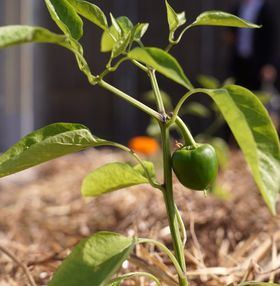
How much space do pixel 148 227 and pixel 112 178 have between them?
790mm

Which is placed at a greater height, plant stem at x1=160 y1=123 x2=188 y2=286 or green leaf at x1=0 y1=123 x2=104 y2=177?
green leaf at x1=0 y1=123 x2=104 y2=177

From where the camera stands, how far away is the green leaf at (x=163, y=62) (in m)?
0.49

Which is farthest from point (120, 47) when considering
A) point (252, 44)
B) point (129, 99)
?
point (252, 44)

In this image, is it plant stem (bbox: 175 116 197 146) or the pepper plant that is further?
plant stem (bbox: 175 116 197 146)

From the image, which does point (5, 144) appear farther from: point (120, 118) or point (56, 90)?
point (120, 118)

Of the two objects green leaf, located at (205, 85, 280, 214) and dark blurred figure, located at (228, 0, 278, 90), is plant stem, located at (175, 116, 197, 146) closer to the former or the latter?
green leaf, located at (205, 85, 280, 214)

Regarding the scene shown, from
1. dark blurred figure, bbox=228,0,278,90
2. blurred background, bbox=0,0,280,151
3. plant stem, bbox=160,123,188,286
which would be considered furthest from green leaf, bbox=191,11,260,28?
dark blurred figure, bbox=228,0,278,90

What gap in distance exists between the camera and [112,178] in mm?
662

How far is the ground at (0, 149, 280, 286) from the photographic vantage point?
90 cm

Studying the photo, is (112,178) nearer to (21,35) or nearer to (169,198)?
(169,198)

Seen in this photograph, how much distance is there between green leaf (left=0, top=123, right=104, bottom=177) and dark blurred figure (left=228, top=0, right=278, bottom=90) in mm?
4777

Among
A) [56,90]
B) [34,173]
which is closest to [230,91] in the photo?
[34,173]

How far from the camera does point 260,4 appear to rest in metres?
A: 5.28

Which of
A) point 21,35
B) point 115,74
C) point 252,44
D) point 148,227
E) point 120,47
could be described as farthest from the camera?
point 115,74
